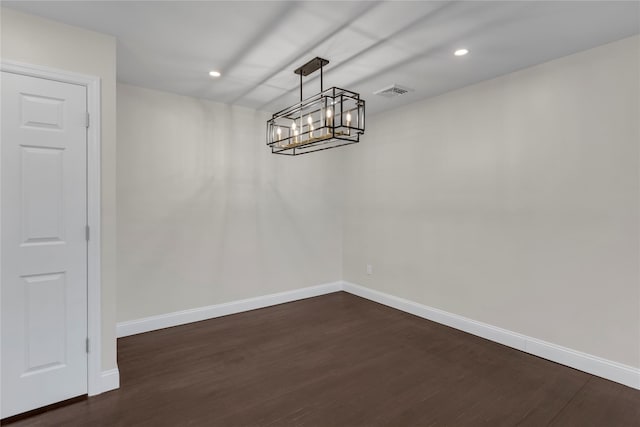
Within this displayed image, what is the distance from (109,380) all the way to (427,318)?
3.32m

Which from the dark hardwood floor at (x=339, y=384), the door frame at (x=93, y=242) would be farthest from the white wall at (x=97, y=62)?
the dark hardwood floor at (x=339, y=384)

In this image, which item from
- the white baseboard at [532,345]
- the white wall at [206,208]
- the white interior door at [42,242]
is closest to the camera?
the white interior door at [42,242]

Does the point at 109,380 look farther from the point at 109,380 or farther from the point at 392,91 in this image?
the point at 392,91

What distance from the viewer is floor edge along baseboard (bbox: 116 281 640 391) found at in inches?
101

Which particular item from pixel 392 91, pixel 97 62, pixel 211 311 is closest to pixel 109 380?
pixel 211 311

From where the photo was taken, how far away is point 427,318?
12.7 ft

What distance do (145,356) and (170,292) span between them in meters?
0.85

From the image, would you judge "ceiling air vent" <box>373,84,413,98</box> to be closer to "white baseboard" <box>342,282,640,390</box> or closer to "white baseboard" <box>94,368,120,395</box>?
"white baseboard" <box>342,282,640,390</box>

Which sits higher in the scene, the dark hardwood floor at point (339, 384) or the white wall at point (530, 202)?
the white wall at point (530, 202)

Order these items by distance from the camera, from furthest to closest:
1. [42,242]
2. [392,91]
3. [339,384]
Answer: [392,91] → [339,384] → [42,242]

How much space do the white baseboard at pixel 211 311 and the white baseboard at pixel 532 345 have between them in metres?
1.23

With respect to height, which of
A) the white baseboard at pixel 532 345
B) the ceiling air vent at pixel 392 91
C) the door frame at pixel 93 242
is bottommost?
the white baseboard at pixel 532 345

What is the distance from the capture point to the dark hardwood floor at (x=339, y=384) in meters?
2.07

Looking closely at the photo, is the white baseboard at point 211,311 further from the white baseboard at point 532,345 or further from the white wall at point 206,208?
the white baseboard at point 532,345
